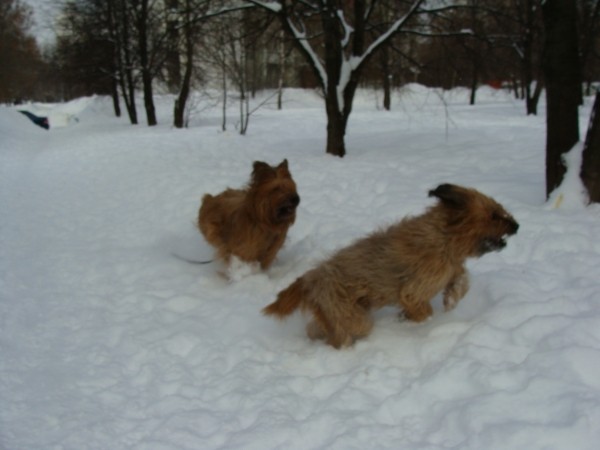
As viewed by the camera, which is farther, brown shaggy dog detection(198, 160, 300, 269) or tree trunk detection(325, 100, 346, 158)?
tree trunk detection(325, 100, 346, 158)

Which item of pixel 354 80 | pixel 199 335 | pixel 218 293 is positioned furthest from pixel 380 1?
pixel 199 335

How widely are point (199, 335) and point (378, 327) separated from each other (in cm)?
160

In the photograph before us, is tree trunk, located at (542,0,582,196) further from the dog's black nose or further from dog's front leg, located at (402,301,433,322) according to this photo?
the dog's black nose

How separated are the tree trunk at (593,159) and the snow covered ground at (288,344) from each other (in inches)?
7.4

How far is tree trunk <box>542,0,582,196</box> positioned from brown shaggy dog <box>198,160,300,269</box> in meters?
3.53

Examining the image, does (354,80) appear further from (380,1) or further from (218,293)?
(218,293)

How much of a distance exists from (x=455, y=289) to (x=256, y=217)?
90.0 inches

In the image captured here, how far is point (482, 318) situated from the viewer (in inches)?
151

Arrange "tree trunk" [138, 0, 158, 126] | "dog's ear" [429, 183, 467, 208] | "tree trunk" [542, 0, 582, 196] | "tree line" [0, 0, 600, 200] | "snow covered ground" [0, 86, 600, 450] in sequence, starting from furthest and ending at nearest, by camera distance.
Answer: "tree trunk" [138, 0, 158, 126] → "tree line" [0, 0, 600, 200] → "tree trunk" [542, 0, 582, 196] → "dog's ear" [429, 183, 467, 208] → "snow covered ground" [0, 86, 600, 450]

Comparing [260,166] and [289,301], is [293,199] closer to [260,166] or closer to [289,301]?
[260,166]

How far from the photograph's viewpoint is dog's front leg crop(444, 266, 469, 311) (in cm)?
395

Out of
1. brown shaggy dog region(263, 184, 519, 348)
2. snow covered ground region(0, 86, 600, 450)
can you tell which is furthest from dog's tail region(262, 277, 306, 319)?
snow covered ground region(0, 86, 600, 450)

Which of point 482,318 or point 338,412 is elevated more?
point 482,318

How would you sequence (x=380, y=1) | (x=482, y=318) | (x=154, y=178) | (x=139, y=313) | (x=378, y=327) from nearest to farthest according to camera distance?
(x=482, y=318)
(x=378, y=327)
(x=139, y=313)
(x=154, y=178)
(x=380, y=1)
